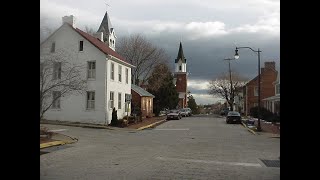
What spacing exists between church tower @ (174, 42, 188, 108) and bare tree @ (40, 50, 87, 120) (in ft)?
213

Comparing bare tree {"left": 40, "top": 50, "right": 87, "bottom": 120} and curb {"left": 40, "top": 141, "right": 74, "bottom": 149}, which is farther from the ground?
bare tree {"left": 40, "top": 50, "right": 87, "bottom": 120}

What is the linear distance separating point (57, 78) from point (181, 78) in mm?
87837

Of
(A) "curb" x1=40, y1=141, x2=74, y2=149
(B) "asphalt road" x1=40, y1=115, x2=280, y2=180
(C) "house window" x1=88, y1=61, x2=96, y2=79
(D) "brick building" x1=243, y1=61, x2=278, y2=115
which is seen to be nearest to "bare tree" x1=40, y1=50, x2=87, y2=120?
(C) "house window" x1=88, y1=61, x2=96, y2=79

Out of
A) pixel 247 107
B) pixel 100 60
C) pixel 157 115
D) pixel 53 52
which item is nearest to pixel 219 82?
pixel 247 107

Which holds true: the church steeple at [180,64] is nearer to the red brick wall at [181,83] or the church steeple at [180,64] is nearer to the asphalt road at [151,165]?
the red brick wall at [181,83]

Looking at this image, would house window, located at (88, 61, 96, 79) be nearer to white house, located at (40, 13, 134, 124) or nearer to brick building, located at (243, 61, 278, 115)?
white house, located at (40, 13, 134, 124)

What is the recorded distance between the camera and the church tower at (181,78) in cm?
10262

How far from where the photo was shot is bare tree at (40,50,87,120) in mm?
20281

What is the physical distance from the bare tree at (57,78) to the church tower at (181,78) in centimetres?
6486

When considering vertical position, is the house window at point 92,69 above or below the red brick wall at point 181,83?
below

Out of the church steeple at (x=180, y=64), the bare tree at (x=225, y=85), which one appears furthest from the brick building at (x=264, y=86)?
the church steeple at (x=180, y=64)
